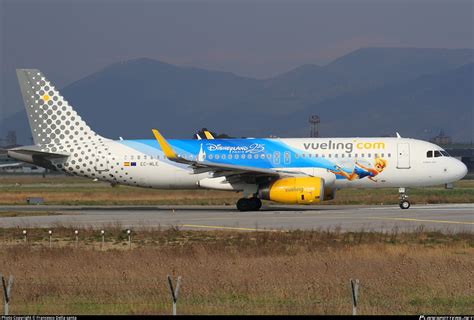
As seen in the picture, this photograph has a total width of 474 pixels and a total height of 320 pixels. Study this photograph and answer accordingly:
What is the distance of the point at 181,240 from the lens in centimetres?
3222

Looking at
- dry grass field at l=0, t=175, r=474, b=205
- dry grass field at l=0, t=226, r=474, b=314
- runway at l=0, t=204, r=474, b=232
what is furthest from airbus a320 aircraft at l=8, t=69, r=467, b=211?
dry grass field at l=0, t=226, r=474, b=314

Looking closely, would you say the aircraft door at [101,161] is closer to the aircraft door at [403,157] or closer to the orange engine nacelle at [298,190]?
the orange engine nacelle at [298,190]

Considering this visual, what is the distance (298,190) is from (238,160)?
462 centimetres

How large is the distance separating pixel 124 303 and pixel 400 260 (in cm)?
915

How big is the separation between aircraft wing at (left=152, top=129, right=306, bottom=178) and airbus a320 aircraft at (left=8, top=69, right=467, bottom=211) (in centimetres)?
5

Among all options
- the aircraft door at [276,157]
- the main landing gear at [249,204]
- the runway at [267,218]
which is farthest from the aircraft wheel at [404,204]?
the main landing gear at [249,204]

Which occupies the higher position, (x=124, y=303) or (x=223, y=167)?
(x=223, y=167)

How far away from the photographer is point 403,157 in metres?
46.4

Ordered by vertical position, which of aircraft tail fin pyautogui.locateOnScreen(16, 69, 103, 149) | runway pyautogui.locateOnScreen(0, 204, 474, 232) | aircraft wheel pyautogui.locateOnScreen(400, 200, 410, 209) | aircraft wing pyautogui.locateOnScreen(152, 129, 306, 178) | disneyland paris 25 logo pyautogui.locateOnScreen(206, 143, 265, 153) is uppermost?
aircraft tail fin pyautogui.locateOnScreen(16, 69, 103, 149)

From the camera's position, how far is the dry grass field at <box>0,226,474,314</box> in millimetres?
18812

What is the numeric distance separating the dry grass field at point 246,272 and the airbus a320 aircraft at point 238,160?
40.8ft

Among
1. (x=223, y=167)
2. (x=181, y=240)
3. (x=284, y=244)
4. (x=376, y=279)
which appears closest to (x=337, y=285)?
(x=376, y=279)

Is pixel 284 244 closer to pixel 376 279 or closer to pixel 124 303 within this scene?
pixel 376 279

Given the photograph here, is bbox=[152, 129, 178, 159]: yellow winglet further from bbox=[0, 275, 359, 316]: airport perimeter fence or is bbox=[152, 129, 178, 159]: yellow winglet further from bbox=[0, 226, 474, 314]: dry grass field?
bbox=[0, 275, 359, 316]: airport perimeter fence
